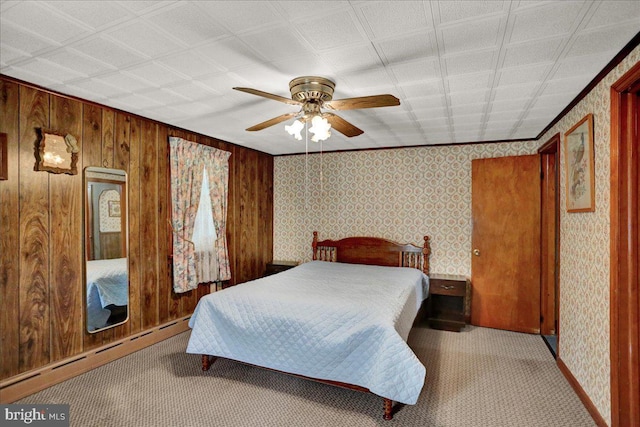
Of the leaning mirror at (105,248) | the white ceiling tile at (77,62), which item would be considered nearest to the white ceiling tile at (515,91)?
the white ceiling tile at (77,62)

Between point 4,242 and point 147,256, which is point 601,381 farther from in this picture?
point 4,242

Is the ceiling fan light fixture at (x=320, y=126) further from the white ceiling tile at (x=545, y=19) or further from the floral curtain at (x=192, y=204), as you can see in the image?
the floral curtain at (x=192, y=204)

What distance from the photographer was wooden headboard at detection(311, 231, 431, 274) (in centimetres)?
464

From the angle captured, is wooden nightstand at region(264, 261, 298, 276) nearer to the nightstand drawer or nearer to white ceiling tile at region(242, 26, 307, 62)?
the nightstand drawer

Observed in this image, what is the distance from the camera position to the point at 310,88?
2289 millimetres

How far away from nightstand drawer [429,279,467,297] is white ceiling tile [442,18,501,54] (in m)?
2.91

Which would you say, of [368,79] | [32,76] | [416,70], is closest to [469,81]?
[416,70]

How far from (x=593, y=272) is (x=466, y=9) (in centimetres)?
205

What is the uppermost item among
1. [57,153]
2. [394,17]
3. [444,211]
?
[394,17]

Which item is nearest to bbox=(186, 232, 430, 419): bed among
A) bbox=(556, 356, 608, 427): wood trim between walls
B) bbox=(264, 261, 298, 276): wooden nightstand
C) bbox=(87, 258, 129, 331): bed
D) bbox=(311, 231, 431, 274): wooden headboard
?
bbox=(87, 258, 129, 331): bed

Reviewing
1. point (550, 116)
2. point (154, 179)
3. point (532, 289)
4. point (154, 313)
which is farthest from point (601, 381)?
point (154, 179)

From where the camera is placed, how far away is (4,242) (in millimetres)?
2430

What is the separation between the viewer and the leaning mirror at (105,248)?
3.02m

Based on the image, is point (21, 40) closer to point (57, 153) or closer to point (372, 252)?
point (57, 153)
